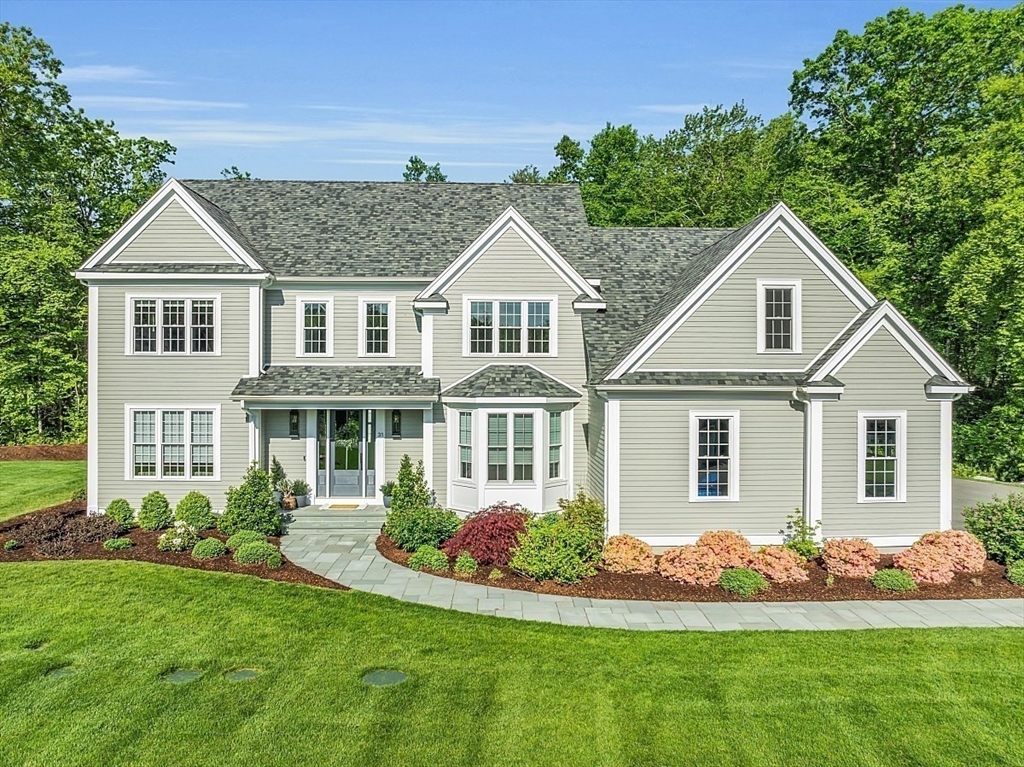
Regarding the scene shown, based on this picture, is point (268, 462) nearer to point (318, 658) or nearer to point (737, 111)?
point (318, 658)

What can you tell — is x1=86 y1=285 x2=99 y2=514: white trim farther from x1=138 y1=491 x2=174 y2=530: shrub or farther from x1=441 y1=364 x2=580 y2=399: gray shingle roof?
x1=441 y1=364 x2=580 y2=399: gray shingle roof

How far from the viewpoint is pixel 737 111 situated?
1789 inches

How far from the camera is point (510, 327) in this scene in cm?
1841

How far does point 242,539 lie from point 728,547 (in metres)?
11.1

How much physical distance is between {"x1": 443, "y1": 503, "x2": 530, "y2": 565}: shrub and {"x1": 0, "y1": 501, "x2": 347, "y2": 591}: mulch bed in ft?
9.80

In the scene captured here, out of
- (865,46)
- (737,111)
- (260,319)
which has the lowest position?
(260,319)

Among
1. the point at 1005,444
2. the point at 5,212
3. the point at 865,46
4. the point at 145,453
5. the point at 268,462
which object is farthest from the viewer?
the point at 5,212

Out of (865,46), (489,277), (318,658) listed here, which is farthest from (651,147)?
(318,658)

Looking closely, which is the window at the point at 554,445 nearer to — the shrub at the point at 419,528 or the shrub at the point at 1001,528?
the shrub at the point at 419,528

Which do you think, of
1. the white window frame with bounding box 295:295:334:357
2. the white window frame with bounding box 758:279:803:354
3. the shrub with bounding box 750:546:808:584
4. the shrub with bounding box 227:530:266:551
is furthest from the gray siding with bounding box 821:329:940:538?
the white window frame with bounding box 295:295:334:357

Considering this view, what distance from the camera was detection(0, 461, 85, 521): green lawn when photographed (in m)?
19.7

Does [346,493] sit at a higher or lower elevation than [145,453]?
lower

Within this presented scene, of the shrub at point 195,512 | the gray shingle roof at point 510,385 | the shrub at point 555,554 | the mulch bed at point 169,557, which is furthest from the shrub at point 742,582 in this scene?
the shrub at point 195,512

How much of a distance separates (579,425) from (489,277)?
16.7ft
